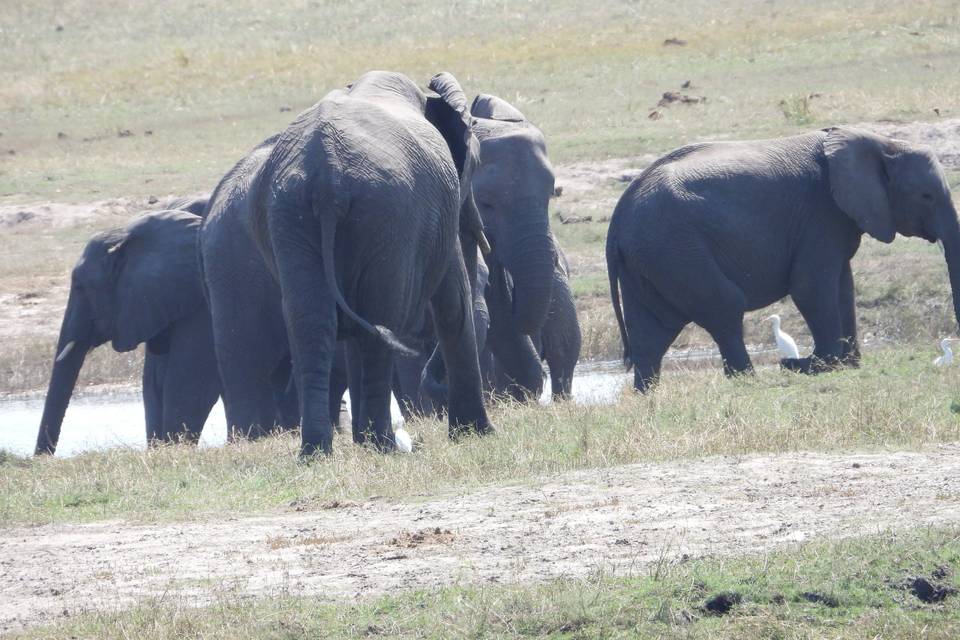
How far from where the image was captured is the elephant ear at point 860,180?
12562mm

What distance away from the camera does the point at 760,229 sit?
12.6 meters

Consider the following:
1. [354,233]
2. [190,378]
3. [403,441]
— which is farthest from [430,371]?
[354,233]

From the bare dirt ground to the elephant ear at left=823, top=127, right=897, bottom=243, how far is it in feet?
16.5

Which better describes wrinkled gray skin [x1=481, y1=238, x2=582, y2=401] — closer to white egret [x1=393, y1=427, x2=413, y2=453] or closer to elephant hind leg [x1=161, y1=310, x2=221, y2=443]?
elephant hind leg [x1=161, y1=310, x2=221, y2=443]

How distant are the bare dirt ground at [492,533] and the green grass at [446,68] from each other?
17.5m

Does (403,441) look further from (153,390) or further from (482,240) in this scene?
(153,390)

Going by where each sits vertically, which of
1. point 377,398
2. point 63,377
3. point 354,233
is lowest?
point 63,377

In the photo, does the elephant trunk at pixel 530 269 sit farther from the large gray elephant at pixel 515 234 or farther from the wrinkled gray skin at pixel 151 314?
the wrinkled gray skin at pixel 151 314

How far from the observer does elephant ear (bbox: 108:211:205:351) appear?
1388 cm

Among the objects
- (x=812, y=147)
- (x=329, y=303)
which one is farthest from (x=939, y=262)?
(x=329, y=303)

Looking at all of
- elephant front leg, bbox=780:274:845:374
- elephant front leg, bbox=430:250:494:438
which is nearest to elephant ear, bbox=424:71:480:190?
elephant front leg, bbox=430:250:494:438

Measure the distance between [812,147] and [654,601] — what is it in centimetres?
792

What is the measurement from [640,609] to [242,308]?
671 centimetres

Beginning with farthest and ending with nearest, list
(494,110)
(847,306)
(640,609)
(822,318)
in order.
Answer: (847,306)
(494,110)
(822,318)
(640,609)
